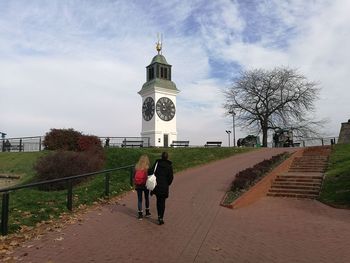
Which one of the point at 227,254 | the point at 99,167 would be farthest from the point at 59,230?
the point at 99,167

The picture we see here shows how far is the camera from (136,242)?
7.84m

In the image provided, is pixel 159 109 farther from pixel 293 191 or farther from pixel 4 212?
pixel 4 212

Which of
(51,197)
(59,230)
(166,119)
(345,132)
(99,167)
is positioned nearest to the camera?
(59,230)

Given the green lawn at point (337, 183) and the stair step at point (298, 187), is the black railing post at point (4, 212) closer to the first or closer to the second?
the green lawn at point (337, 183)

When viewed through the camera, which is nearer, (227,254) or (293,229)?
(227,254)

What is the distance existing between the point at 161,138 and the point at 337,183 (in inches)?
1226

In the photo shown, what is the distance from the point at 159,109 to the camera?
46062 millimetres

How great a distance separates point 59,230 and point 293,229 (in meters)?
5.39

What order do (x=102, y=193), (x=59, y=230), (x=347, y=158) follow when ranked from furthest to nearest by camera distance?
1. (x=347, y=158)
2. (x=102, y=193)
3. (x=59, y=230)

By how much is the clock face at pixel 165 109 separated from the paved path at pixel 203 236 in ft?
108

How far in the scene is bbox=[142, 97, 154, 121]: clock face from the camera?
46438 mm

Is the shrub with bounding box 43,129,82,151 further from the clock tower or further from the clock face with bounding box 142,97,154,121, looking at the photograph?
the clock face with bounding box 142,97,154,121

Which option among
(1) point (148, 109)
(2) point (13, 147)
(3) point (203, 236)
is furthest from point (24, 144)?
(3) point (203, 236)

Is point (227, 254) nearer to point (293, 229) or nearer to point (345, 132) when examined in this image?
point (293, 229)
